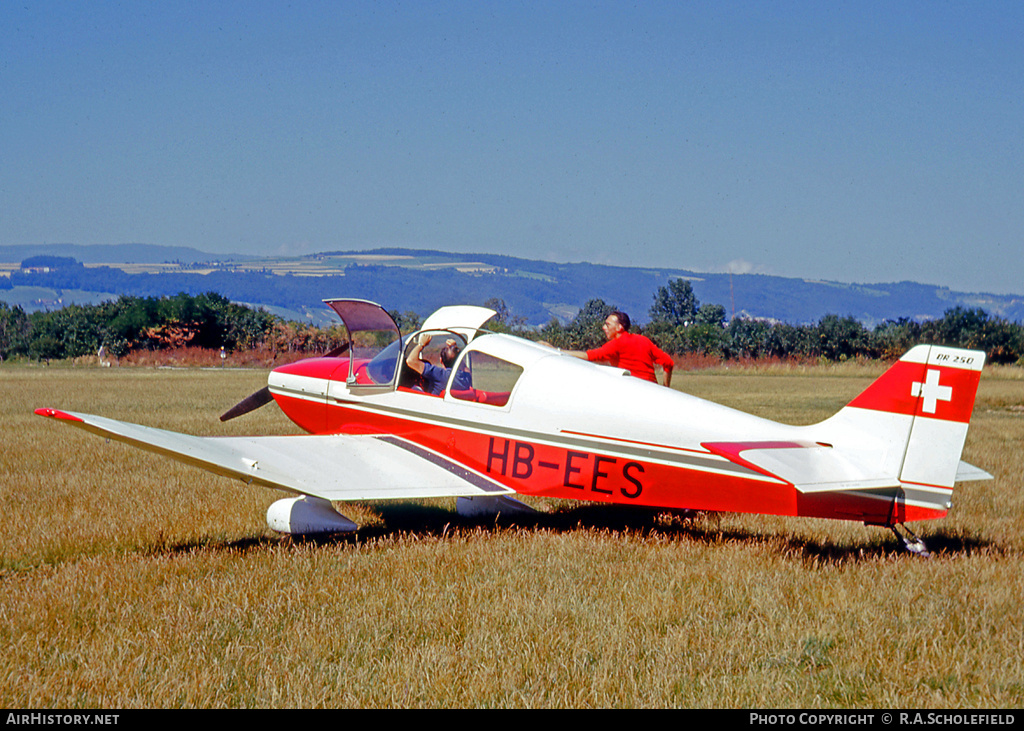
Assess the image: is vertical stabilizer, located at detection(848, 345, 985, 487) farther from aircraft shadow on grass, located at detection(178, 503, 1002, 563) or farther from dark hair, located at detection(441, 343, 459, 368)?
dark hair, located at detection(441, 343, 459, 368)

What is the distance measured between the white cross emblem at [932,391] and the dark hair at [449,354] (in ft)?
13.6

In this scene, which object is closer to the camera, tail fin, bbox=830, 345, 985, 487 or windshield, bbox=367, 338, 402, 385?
tail fin, bbox=830, 345, 985, 487

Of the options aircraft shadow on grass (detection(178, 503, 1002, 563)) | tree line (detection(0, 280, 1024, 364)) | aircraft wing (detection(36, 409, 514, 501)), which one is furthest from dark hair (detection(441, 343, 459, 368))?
tree line (detection(0, 280, 1024, 364))

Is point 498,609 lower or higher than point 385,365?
lower

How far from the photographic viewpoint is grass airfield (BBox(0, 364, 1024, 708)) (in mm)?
3922

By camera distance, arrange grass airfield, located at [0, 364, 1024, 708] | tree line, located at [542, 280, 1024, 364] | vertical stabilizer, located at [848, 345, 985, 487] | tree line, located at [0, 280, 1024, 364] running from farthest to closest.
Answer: tree line, located at [0, 280, 1024, 364] → tree line, located at [542, 280, 1024, 364] → vertical stabilizer, located at [848, 345, 985, 487] → grass airfield, located at [0, 364, 1024, 708]

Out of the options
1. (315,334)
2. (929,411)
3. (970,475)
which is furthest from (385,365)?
(315,334)

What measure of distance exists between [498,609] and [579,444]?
1.83m

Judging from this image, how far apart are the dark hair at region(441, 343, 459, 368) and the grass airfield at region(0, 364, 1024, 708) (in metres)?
1.60

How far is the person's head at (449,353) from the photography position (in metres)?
7.95

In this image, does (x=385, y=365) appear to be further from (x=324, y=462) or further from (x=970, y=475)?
(x=970, y=475)

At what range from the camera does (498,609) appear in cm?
501

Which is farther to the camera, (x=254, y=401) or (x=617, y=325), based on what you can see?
(x=254, y=401)
